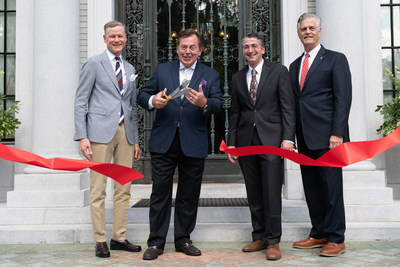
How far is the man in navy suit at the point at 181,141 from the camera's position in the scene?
14.6ft

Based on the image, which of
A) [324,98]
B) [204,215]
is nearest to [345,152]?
[324,98]

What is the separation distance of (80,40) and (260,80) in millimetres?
3399

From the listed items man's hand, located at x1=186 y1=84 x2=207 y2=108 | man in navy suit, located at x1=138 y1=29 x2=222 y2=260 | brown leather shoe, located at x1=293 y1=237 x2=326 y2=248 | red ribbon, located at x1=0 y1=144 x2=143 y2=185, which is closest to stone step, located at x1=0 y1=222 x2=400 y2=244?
brown leather shoe, located at x1=293 y1=237 x2=326 y2=248

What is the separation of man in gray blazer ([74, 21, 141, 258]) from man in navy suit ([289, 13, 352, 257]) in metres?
1.98

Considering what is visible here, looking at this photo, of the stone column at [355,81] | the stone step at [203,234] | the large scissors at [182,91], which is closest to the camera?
the large scissors at [182,91]

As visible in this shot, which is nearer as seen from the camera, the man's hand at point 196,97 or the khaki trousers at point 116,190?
the man's hand at point 196,97

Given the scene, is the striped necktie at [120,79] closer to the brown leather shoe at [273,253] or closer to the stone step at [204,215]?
the stone step at [204,215]

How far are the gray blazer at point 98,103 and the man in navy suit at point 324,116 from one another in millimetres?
2028

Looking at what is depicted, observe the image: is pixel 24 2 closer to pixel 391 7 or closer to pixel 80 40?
pixel 80 40

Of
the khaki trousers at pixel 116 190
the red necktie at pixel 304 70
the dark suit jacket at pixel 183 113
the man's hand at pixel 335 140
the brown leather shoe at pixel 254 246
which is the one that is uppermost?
the red necktie at pixel 304 70

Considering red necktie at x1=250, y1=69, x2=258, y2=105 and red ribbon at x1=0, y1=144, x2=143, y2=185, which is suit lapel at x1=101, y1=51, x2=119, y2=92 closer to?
red ribbon at x1=0, y1=144, x2=143, y2=185

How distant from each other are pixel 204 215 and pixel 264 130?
1703 millimetres

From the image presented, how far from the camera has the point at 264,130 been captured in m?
4.51

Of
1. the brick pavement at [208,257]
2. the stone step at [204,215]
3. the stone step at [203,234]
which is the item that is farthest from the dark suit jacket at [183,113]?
the stone step at [204,215]
